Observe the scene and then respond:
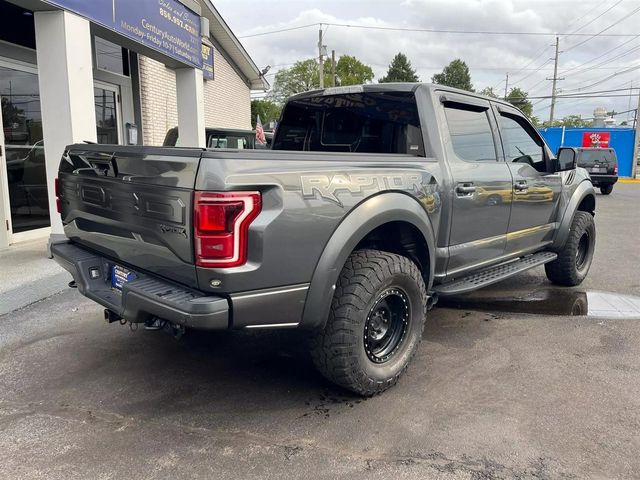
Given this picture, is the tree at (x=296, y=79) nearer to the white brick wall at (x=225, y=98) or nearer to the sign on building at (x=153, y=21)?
the white brick wall at (x=225, y=98)

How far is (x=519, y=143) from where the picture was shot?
4.84m

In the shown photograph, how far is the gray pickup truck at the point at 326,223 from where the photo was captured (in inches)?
99.0

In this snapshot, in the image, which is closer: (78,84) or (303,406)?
(303,406)

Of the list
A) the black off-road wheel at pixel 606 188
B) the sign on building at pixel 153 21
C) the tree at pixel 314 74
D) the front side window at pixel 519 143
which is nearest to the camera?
the front side window at pixel 519 143

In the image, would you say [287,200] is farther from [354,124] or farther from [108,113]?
[108,113]

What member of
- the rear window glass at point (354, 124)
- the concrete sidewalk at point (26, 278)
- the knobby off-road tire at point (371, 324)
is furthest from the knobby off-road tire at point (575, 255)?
the concrete sidewalk at point (26, 278)

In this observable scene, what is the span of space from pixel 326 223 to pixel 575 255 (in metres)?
4.01

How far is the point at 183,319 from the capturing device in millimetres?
2486

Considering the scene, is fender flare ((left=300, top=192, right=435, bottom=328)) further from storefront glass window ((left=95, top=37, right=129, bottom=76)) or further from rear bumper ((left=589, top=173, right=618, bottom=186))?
rear bumper ((left=589, top=173, right=618, bottom=186))

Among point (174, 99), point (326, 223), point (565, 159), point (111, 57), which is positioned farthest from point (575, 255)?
point (174, 99)

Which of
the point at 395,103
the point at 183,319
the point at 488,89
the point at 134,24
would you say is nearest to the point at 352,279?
the point at 183,319

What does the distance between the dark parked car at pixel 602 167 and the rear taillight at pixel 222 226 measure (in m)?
19.0

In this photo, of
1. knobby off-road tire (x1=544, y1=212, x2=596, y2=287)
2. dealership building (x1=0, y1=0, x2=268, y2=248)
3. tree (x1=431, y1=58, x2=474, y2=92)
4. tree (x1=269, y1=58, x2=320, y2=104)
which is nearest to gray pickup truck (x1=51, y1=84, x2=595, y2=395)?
knobby off-road tire (x1=544, y1=212, x2=596, y2=287)

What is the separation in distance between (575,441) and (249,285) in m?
1.87
